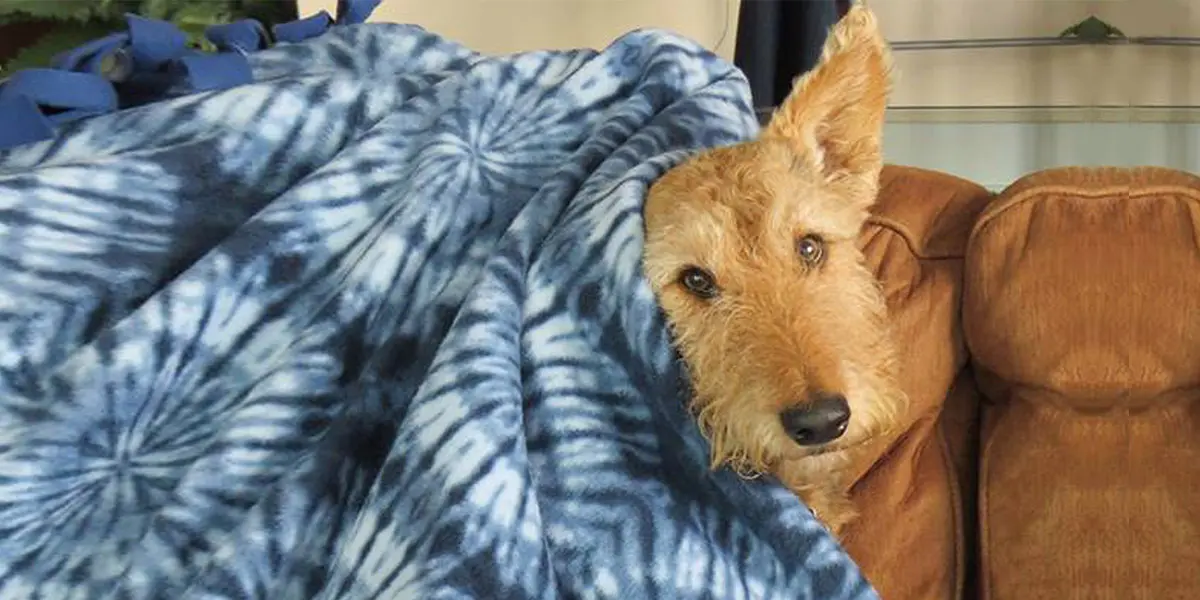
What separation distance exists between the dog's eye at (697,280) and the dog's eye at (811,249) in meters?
0.10

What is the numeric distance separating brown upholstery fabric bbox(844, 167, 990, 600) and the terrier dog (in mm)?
47

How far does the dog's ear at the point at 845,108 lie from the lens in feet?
3.89

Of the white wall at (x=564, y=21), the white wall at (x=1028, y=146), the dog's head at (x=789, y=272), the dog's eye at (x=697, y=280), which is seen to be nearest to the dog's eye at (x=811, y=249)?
the dog's head at (x=789, y=272)

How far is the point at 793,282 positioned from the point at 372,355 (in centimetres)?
41

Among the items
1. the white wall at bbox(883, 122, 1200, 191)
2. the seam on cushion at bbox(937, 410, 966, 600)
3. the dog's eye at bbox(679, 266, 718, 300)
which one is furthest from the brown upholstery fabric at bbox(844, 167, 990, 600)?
the white wall at bbox(883, 122, 1200, 191)

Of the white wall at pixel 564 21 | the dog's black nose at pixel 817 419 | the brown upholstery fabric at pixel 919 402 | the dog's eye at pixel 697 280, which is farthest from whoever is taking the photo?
the white wall at pixel 564 21

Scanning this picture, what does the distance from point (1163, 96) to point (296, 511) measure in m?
2.34

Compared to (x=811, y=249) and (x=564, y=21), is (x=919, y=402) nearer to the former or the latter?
(x=811, y=249)

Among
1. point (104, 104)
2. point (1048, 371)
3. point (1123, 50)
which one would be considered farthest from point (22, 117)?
point (1123, 50)

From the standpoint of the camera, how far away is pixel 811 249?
116 centimetres

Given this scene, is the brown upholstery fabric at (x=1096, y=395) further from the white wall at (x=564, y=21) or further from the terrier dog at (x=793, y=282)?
the white wall at (x=564, y=21)

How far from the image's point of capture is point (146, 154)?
1.26 meters

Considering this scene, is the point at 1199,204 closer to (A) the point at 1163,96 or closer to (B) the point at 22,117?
(B) the point at 22,117

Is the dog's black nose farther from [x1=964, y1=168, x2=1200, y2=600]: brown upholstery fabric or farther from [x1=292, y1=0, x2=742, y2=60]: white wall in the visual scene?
[x1=292, y1=0, x2=742, y2=60]: white wall
